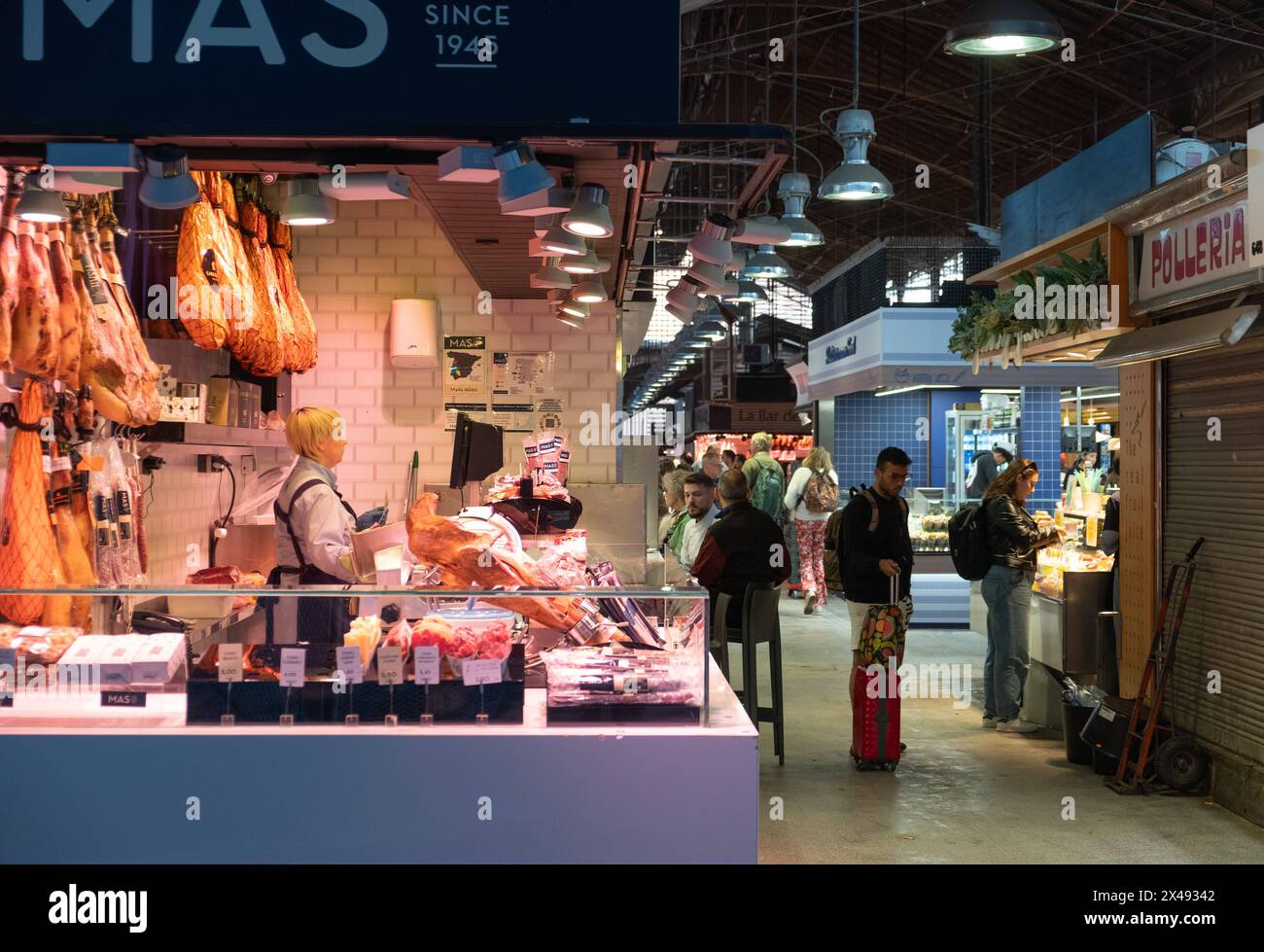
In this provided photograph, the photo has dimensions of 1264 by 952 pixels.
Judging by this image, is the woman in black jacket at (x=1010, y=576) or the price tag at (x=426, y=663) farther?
the woman in black jacket at (x=1010, y=576)

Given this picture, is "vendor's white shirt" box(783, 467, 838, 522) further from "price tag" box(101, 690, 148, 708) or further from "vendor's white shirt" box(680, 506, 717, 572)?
"price tag" box(101, 690, 148, 708)

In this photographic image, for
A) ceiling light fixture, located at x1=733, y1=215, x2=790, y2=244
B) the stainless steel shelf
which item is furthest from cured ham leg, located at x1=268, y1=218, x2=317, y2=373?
ceiling light fixture, located at x1=733, y1=215, x2=790, y2=244

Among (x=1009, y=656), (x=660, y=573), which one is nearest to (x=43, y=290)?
A: (x=660, y=573)

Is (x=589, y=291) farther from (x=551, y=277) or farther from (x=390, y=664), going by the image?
(x=390, y=664)

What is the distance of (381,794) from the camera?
3.44 metres

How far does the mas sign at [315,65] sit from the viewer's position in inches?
146

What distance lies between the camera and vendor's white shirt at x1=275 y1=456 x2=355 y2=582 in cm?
500

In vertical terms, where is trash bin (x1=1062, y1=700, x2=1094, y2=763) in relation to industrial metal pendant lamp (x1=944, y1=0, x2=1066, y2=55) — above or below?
below

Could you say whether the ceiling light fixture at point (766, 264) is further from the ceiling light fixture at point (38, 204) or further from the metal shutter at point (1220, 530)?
the ceiling light fixture at point (38, 204)

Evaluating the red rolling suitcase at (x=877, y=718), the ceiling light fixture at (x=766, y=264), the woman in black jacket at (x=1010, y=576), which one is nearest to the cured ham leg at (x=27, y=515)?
the red rolling suitcase at (x=877, y=718)

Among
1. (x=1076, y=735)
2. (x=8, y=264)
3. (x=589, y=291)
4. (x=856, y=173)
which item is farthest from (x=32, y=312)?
(x=856, y=173)

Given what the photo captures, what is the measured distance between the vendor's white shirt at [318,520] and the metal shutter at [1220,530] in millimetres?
4158

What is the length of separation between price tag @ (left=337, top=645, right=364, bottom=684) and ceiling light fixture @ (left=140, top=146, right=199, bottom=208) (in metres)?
1.39

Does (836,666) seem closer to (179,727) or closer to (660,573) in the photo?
(660,573)
